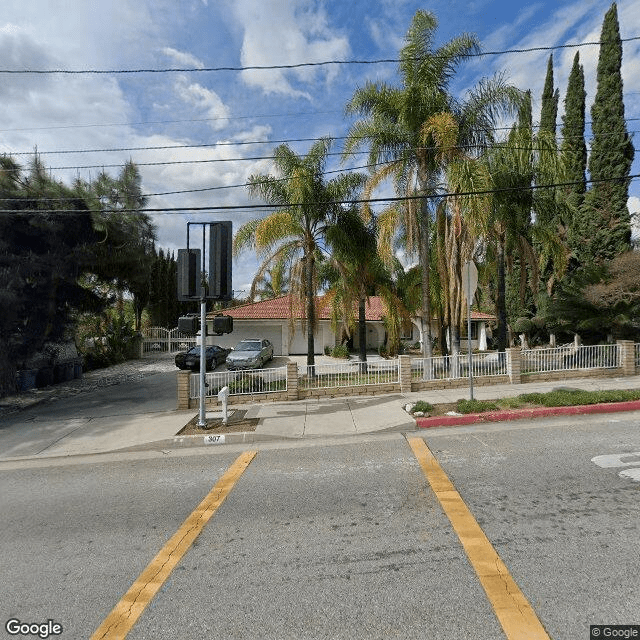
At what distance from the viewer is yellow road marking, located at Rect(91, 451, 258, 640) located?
2857mm

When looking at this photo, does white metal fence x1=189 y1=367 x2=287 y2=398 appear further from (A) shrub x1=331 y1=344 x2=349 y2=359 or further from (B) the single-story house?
(B) the single-story house

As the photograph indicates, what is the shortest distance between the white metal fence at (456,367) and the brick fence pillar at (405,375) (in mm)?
736

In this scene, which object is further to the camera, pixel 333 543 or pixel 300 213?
pixel 300 213

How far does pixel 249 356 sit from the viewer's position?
65.7 ft

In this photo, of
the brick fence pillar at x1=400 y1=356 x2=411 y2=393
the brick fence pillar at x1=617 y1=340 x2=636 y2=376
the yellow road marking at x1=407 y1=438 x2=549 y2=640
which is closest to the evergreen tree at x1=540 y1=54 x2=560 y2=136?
the brick fence pillar at x1=617 y1=340 x2=636 y2=376

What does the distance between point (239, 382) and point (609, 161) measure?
2191 cm

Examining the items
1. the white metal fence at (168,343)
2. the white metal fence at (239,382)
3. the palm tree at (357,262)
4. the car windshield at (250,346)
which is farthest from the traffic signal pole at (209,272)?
the white metal fence at (168,343)

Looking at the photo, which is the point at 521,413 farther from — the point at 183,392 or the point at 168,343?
the point at 168,343

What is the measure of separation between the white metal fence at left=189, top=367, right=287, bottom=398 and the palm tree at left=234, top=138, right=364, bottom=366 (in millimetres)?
2878

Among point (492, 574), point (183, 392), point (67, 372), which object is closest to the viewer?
point (492, 574)

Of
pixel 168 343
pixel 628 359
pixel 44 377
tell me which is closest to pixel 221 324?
pixel 628 359

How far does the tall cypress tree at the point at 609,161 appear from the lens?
2148 cm

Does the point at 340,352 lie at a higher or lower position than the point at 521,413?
higher

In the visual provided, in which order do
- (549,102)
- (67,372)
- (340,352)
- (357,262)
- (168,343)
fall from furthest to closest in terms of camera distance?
(168,343)
(549,102)
(340,352)
(67,372)
(357,262)
